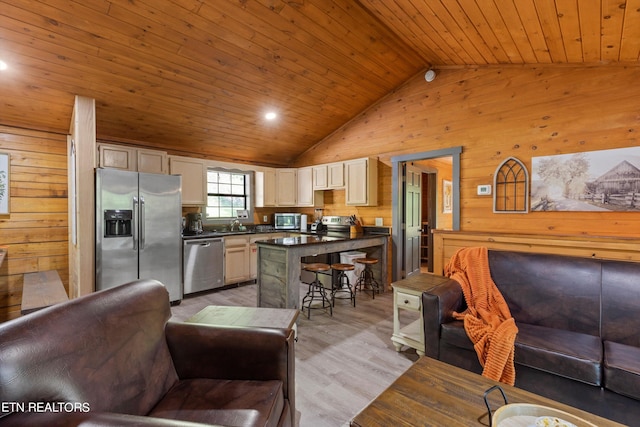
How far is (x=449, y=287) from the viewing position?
8.30 feet

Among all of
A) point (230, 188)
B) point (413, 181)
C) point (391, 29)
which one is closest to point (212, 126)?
point (230, 188)

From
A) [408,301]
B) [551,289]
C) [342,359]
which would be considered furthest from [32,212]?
[551,289]

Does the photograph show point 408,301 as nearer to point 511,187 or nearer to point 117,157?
point 511,187

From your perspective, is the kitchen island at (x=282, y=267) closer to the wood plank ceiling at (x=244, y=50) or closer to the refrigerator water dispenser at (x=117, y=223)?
the refrigerator water dispenser at (x=117, y=223)

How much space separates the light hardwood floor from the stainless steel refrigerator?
659mm

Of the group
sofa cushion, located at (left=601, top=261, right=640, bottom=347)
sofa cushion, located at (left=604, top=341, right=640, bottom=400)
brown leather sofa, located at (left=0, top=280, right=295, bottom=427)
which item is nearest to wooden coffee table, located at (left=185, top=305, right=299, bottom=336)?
A: brown leather sofa, located at (left=0, top=280, right=295, bottom=427)

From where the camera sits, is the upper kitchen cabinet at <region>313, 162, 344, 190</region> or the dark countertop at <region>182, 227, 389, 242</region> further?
the upper kitchen cabinet at <region>313, 162, 344, 190</region>

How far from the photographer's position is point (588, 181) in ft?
10.2

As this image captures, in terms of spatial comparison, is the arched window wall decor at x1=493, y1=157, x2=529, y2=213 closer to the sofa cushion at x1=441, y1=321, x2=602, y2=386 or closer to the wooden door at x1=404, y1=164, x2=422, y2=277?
the wooden door at x1=404, y1=164, x2=422, y2=277

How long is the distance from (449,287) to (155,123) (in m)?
4.19

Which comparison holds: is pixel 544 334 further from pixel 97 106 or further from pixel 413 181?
pixel 97 106

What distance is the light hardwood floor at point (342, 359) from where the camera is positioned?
2.06 meters

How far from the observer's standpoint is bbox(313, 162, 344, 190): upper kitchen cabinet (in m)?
5.23

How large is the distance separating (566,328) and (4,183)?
19.4 feet
